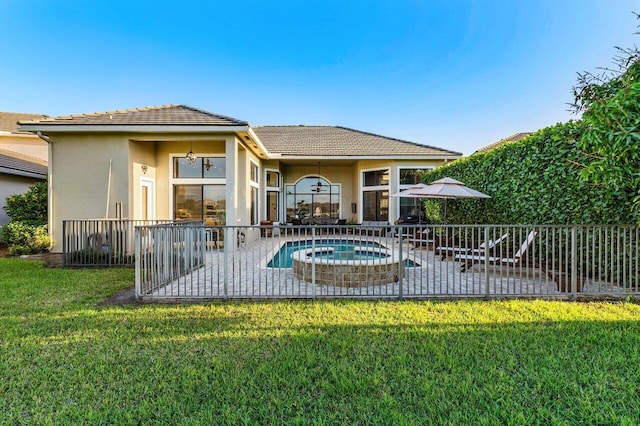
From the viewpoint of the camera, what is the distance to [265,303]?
18.4 feet

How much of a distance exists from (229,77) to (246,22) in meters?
4.28

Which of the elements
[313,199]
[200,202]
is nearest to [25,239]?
[200,202]

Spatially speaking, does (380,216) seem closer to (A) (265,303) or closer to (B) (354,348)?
(A) (265,303)

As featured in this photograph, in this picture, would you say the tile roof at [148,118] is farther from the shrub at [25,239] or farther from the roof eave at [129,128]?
the shrub at [25,239]

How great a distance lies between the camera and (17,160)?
16297mm

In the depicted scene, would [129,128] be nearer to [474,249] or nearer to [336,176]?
[474,249]

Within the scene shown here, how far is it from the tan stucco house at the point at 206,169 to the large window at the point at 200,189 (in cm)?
5

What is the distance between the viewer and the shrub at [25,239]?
425 inches

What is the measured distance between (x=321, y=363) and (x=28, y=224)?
14.3 m

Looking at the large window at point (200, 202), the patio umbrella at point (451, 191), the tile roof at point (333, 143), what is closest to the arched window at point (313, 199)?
the tile roof at point (333, 143)

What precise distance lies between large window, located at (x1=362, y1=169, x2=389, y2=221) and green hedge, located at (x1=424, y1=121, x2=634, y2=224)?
722 cm

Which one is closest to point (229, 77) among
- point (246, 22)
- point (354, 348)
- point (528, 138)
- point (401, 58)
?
point (246, 22)

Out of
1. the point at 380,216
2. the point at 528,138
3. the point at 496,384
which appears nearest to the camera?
the point at 496,384

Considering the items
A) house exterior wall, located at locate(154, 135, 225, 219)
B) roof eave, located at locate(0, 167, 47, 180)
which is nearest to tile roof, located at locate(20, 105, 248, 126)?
house exterior wall, located at locate(154, 135, 225, 219)
